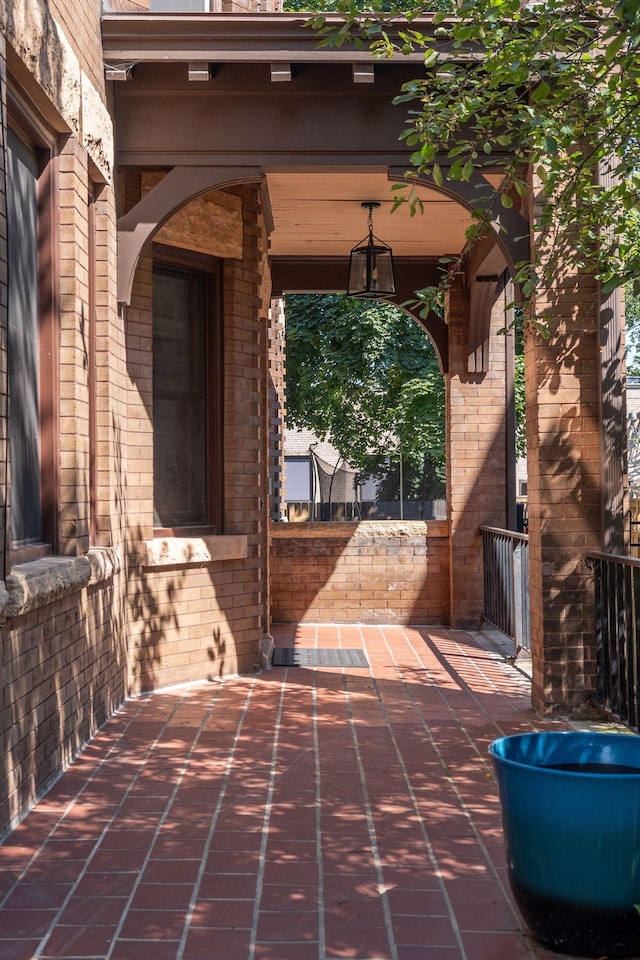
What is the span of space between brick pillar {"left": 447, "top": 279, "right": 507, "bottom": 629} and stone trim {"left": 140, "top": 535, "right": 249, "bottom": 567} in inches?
134

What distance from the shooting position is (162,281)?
7.56 m

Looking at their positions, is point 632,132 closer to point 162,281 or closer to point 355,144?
point 355,144

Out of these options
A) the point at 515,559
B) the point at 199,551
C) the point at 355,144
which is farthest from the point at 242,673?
the point at 355,144

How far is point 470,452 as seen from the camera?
10680 millimetres

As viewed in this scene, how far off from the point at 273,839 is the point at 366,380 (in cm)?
1654

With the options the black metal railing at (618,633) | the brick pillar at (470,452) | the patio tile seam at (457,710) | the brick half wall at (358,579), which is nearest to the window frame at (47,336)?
the patio tile seam at (457,710)

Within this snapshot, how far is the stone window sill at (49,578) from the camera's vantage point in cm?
418

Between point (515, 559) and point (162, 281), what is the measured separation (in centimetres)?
365

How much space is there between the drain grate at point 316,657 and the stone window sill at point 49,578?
268 cm

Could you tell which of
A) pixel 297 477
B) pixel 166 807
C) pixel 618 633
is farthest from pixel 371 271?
pixel 297 477

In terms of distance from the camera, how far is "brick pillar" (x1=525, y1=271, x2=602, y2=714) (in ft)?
20.9

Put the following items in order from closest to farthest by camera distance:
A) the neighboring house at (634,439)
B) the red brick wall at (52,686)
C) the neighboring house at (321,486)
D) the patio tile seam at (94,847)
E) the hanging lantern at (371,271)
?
the patio tile seam at (94,847), the red brick wall at (52,686), the hanging lantern at (371,271), the neighboring house at (321,486), the neighboring house at (634,439)

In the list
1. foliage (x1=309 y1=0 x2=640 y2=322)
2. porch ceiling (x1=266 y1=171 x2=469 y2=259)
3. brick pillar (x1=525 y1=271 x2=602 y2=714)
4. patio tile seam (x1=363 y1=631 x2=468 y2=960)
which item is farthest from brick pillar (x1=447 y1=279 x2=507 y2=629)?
foliage (x1=309 y1=0 x2=640 y2=322)

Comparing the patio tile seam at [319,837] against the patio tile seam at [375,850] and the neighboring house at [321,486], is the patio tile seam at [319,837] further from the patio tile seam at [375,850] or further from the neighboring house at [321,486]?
the neighboring house at [321,486]
